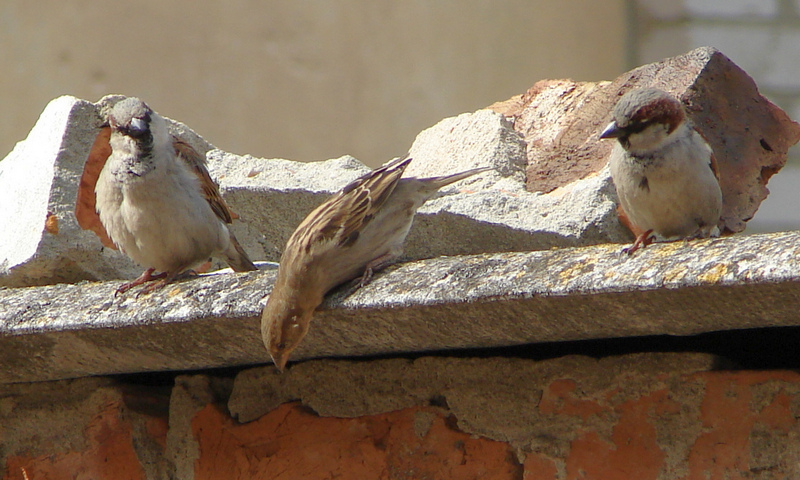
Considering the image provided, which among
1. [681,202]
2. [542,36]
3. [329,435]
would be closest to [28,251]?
[329,435]

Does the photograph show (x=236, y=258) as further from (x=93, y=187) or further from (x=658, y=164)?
→ (x=658, y=164)

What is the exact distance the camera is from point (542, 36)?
5480 millimetres

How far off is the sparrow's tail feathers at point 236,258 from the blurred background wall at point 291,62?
2224mm

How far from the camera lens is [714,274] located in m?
1.41

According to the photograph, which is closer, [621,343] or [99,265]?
[621,343]

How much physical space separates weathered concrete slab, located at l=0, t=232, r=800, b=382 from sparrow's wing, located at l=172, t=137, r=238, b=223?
0.76 metres

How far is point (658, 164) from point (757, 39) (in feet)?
15.4

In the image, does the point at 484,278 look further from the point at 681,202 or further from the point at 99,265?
the point at 99,265

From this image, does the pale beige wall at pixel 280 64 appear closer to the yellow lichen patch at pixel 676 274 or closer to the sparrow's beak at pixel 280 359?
the sparrow's beak at pixel 280 359

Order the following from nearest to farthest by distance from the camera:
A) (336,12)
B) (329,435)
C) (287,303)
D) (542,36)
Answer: (287,303) → (329,435) → (336,12) → (542,36)

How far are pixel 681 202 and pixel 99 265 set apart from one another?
1.29 m

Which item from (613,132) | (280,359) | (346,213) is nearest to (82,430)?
(280,359)

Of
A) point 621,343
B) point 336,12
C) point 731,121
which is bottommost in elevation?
point 621,343

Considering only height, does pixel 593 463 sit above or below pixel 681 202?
below
